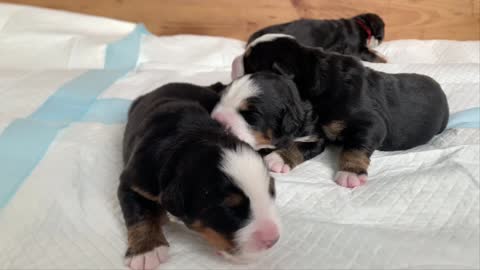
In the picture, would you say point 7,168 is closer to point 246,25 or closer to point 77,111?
point 77,111

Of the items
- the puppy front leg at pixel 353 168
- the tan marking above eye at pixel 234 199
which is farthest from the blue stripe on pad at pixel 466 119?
the tan marking above eye at pixel 234 199

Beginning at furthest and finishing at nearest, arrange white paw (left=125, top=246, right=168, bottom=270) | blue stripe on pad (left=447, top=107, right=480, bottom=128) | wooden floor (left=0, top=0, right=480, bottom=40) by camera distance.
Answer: wooden floor (left=0, top=0, right=480, bottom=40), blue stripe on pad (left=447, top=107, right=480, bottom=128), white paw (left=125, top=246, right=168, bottom=270)

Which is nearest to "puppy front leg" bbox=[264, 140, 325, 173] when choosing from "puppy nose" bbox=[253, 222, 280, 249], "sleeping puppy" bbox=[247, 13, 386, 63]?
"puppy nose" bbox=[253, 222, 280, 249]

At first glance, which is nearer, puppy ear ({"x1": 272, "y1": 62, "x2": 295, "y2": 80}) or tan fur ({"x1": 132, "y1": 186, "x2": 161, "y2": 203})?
tan fur ({"x1": 132, "y1": 186, "x2": 161, "y2": 203})

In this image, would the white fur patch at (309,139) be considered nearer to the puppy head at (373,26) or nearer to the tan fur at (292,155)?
the tan fur at (292,155)

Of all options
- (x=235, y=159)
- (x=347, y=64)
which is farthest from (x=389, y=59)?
(x=235, y=159)

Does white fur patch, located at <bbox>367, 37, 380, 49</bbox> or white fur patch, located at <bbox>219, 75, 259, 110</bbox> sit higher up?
white fur patch, located at <bbox>219, 75, 259, 110</bbox>

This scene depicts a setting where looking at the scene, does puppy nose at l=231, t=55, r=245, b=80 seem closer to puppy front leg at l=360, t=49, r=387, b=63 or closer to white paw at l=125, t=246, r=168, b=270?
white paw at l=125, t=246, r=168, b=270

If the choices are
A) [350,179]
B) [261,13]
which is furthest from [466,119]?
[261,13]
